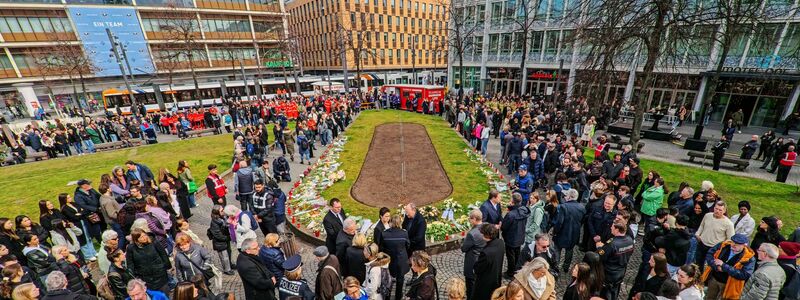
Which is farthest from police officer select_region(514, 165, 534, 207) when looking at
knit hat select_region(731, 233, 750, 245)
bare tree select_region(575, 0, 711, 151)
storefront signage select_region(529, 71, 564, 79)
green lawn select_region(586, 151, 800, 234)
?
storefront signage select_region(529, 71, 564, 79)

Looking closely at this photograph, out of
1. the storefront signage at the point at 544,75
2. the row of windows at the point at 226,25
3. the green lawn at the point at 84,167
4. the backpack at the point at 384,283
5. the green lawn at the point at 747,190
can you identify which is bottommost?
→ the green lawn at the point at 747,190

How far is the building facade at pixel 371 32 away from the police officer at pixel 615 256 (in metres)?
53.2

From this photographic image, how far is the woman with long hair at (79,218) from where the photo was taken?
24.2ft

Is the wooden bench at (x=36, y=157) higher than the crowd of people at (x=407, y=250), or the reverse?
the crowd of people at (x=407, y=250)

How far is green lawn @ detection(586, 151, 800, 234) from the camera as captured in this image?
9.36 meters

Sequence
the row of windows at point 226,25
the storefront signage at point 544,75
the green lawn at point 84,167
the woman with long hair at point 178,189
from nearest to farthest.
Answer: the woman with long hair at point 178,189
the green lawn at point 84,167
the storefront signage at point 544,75
the row of windows at point 226,25

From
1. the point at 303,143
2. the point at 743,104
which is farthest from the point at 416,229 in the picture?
the point at 743,104

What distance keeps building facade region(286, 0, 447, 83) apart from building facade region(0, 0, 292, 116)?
11580 millimetres

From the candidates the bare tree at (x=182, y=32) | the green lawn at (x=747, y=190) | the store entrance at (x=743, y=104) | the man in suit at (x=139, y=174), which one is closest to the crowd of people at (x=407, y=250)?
the man in suit at (x=139, y=174)

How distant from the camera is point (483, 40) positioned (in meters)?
40.6

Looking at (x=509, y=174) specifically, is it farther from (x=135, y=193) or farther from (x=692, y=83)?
(x=692, y=83)

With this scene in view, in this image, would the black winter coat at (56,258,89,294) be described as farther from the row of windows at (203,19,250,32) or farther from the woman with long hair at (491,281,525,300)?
the row of windows at (203,19,250,32)

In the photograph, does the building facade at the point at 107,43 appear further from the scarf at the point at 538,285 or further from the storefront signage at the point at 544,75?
the scarf at the point at 538,285

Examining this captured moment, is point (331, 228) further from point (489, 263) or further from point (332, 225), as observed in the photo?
point (489, 263)
